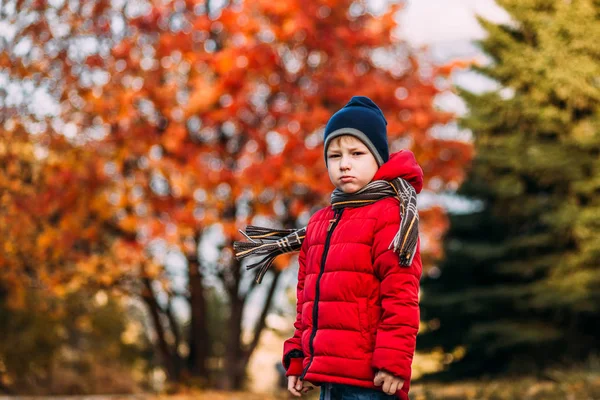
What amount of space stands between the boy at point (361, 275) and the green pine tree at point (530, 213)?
505 inches

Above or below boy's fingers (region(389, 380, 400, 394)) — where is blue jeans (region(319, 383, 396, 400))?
below

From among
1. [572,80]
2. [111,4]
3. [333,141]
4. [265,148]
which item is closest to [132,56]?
[111,4]

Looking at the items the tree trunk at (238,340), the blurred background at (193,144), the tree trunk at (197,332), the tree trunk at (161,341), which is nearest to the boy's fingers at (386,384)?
the blurred background at (193,144)

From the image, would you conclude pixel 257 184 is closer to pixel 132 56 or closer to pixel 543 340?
pixel 132 56

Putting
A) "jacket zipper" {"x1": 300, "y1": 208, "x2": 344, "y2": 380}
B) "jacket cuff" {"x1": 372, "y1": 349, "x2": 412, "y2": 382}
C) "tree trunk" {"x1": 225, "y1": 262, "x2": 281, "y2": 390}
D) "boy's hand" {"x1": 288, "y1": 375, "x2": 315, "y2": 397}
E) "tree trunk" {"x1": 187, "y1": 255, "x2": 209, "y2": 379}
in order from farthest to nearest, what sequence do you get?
"tree trunk" {"x1": 187, "y1": 255, "x2": 209, "y2": 379}, "tree trunk" {"x1": 225, "y1": 262, "x2": 281, "y2": 390}, "boy's hand" {"x1": 288, "y1": 375, "x2": 315, "y2": 397}, "jacket zipper" {"x1": 300, "y1": 208, "x2": 344, "y2": 380}, "jacket cuff" {"x1": 372, "y1": 349, "x2": 412, "y2": 382}

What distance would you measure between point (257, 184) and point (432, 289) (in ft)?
30.9

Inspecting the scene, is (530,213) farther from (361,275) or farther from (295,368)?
(361,275)

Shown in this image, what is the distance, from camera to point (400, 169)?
2.80 m

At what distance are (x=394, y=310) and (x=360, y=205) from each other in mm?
435

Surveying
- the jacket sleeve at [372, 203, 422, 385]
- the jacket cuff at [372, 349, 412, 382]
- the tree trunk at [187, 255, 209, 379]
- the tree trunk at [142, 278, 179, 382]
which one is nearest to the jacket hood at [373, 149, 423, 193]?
the jacket sleeve at [372, 203, 422, 385]

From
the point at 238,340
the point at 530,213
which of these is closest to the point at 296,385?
the point at 238,340

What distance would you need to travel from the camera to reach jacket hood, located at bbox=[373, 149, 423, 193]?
9.16 ft

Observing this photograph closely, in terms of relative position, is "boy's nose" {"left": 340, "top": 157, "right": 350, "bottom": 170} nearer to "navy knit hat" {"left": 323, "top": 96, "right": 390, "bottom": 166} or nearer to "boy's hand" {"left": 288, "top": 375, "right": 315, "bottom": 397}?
"navy knit hat" {"left": 323, "top": 96, "right": 390, "bottom": 166}

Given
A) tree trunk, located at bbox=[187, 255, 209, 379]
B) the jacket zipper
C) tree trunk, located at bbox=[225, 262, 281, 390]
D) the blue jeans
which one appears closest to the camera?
the blue jeans
